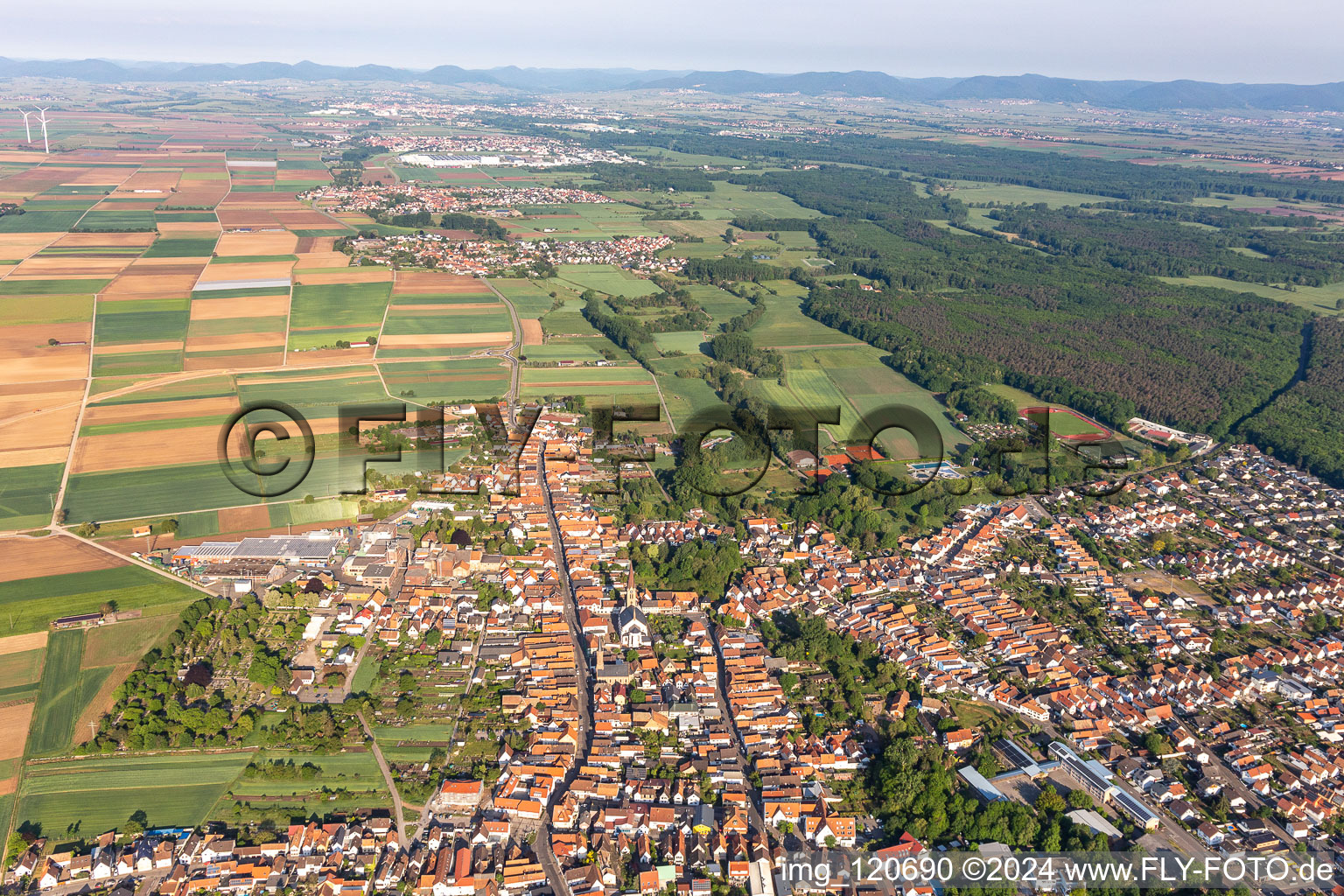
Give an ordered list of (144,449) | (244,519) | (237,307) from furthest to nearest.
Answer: (237,307) < (144,449) < (244,519)

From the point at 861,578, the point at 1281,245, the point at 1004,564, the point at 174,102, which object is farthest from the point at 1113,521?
the point at 174,102

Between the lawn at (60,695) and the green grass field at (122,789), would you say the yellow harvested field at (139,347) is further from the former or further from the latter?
the green grass field at (122,789)

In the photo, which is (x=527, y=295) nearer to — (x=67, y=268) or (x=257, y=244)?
(x=257, y=244)

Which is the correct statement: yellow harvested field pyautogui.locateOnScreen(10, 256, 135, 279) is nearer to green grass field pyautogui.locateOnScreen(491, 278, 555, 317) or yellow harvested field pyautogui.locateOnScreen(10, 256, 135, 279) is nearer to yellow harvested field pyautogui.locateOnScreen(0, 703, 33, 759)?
green grass field pyautogui.locateOnScreen(491, 278, 555, 317)

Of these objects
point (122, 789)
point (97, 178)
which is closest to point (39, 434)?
point (122, 789)

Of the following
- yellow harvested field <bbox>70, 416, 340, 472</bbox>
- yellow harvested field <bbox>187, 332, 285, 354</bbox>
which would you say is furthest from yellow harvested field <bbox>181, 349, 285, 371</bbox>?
yellow harvested field <bbox>70, 416, 340, 472</bbox>

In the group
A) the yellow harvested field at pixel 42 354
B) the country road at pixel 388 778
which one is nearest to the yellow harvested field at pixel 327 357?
the yellow harvested field at pixel 42 354
